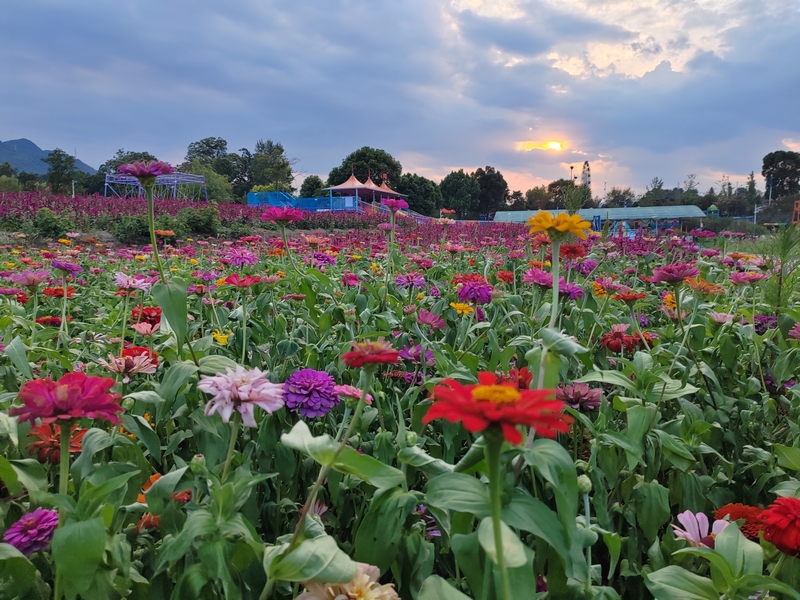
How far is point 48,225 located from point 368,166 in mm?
33502

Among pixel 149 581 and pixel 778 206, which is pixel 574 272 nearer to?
pixel 149 581

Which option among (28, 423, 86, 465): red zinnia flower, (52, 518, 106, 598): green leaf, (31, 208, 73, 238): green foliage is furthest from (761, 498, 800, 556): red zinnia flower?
(31, 208, 73, 238): green foliage

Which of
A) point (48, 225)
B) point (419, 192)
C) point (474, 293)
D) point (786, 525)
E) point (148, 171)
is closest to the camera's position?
point (786, 525)

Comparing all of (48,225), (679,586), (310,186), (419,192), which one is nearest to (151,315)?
(679,586)

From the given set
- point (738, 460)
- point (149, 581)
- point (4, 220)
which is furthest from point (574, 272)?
point (4, 220)

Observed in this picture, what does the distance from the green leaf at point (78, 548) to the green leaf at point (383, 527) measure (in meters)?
0.31

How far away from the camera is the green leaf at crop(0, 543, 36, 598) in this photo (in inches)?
23.7

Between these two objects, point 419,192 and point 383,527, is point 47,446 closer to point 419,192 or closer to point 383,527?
point 383,527

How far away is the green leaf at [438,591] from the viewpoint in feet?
1.72

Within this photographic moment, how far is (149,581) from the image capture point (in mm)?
Result: 738

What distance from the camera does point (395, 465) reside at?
95cm

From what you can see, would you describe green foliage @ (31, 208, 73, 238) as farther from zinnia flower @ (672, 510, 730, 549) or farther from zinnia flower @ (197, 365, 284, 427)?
zinnia flower @ (672, 510, 730, 549)

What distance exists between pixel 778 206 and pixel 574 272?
38.6m

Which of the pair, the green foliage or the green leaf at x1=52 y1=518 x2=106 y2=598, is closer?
the green leaf at x1=52 y1=518 x2=106 y2=598
